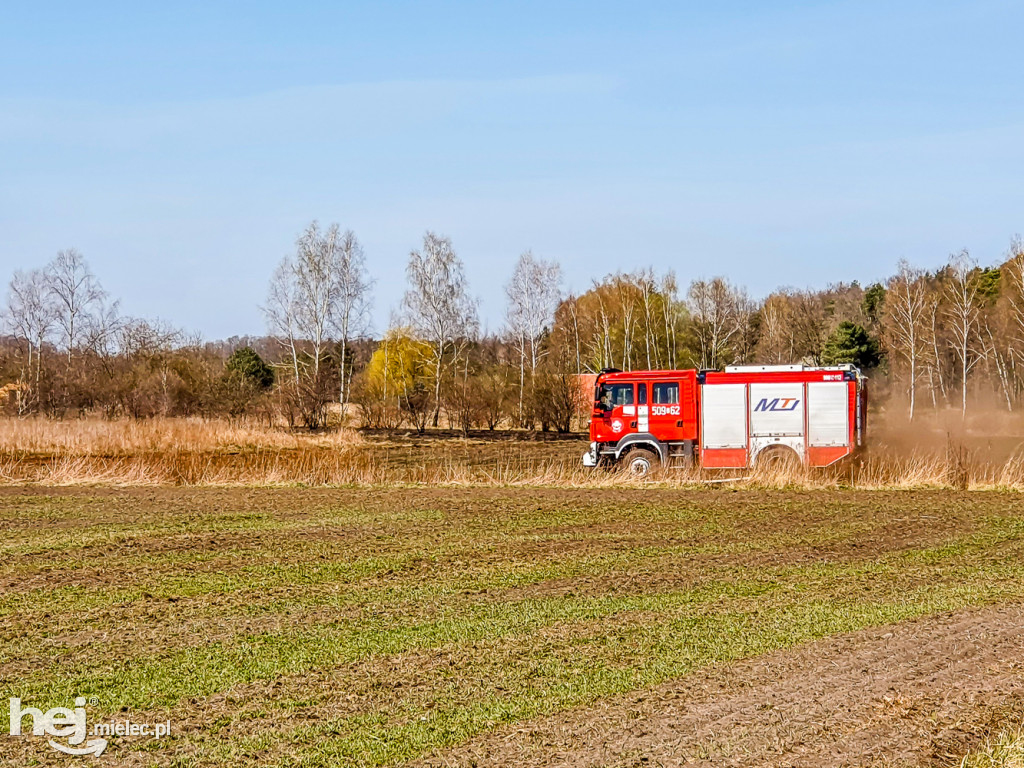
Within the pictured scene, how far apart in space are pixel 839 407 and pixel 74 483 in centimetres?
1754

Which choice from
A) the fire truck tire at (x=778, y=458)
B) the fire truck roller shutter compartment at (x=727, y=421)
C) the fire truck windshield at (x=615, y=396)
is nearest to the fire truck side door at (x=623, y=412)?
the fire truck windshield at (x=615, y=396)

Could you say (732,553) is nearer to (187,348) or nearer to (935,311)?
(187,348)

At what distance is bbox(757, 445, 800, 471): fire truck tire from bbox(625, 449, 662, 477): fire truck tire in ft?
7.92

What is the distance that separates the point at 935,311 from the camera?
61.0m

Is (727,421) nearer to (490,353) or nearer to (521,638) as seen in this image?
(521,638)

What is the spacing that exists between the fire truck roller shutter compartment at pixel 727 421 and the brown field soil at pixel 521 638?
25.1ft

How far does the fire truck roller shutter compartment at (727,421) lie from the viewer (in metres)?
23.4

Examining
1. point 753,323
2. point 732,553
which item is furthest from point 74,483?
point 753,323

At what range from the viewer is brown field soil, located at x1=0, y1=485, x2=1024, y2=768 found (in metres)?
5.83

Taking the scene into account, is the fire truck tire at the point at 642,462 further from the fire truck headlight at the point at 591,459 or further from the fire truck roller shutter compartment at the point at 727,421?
the fire truck roller shutter compartment at the point at 727,421

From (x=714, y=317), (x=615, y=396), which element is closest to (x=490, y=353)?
(x=714, y=317)

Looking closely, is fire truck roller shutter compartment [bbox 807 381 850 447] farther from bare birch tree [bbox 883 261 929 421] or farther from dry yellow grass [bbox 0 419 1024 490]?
bare birch tree [bbox 883 261 929 421]

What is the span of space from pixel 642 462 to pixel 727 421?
2.22 m

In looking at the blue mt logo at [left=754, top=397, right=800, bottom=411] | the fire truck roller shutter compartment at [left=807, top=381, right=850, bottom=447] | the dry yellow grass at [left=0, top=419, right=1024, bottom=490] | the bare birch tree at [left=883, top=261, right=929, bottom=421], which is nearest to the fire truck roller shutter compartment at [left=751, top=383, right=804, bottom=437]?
the blue mt logo at [left=754, top=397, right=800, bottom=411]
